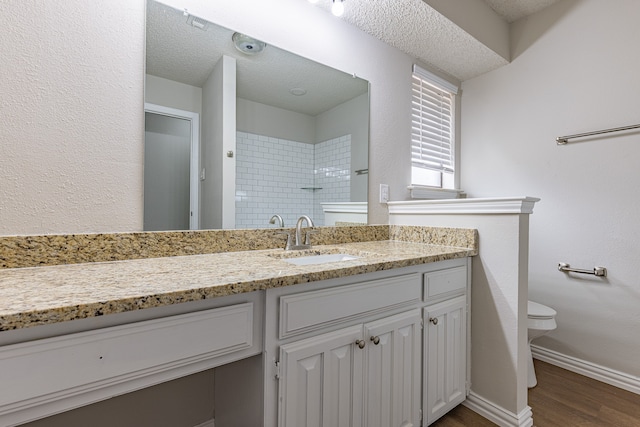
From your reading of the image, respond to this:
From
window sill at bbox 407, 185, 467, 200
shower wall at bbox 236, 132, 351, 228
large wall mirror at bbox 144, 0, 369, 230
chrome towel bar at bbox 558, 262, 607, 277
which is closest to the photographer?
large wall mirror at bbox 144, 0, 369, 230

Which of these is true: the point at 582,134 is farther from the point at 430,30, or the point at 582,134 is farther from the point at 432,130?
the point at 430,30

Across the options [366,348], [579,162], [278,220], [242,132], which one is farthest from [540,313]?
[242,132]

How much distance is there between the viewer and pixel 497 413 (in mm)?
1522

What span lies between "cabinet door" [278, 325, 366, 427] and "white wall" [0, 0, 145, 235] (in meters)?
0.80

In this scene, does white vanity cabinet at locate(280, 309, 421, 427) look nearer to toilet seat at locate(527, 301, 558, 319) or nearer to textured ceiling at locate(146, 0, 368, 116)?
toilet seat at locate(527, 301, 558, 319)

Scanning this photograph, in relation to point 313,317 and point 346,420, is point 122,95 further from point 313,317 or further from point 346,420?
point 346,420

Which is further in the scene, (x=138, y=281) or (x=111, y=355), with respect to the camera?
(x=138, y=281)

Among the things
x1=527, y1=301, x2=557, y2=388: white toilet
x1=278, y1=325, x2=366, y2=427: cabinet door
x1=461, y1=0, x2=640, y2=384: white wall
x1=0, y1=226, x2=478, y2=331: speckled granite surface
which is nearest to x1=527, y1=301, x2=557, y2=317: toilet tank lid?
x1=527, y1=301, x2=557, y2=388: white toilet

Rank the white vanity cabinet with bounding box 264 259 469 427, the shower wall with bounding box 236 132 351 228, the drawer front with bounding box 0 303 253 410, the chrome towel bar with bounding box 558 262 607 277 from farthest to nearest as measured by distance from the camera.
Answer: the chrome towel bar with bounding box 558 262 607 277 → the shower wall with bounding box 236 132 351 228 → the white vanity cabinet with bounding box 264 259 469 427 → the drawer front with bounding box 0 303 253 410

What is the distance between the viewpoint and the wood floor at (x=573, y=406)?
5.01 feet

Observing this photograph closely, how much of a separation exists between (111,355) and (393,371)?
38.8 inches

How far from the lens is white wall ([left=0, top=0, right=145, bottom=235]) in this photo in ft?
3.24

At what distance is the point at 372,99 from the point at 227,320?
167 centimetres

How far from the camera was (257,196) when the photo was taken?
1.53 metres
